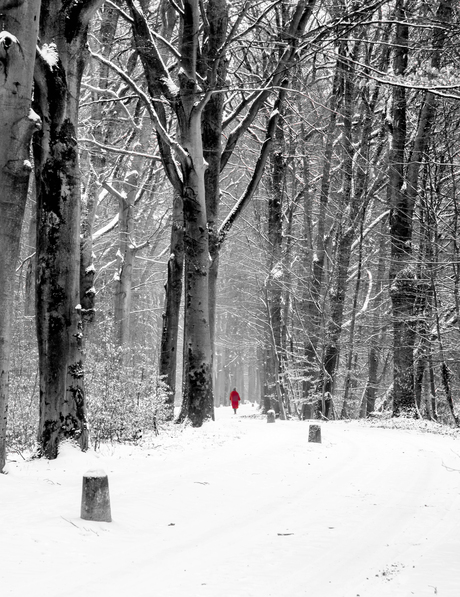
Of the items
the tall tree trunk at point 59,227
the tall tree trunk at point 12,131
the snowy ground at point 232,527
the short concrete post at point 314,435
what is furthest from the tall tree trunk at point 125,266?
the tall tree trunk at point 12,131

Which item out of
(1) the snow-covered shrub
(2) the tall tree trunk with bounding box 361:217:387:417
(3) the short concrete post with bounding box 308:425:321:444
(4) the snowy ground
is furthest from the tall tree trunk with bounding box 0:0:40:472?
(2) the tall tree trunk with bounding box 361:217:387:417

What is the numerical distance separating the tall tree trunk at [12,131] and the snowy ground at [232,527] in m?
1.69

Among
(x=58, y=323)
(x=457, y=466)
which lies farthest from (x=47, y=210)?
(x=457, y=466)

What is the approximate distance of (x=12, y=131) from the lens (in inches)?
247

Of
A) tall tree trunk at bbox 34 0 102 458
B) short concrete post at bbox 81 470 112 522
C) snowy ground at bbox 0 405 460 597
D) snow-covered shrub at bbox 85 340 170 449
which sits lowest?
snowy ground at bbox 0 405 460 597

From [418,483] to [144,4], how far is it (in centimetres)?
1243

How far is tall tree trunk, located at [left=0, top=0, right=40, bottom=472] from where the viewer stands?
6191 mm

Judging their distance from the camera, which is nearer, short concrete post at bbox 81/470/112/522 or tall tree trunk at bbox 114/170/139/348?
short concrete post at bbox 81/470/112/522

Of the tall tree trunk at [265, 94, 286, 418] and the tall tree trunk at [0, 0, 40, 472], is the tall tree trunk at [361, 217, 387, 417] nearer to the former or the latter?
the tall tree trunk at [265, 94, 286, 418]

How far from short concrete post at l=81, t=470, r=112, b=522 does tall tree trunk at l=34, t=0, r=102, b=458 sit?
2.45 metres

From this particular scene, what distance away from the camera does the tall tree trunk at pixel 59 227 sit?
795cm

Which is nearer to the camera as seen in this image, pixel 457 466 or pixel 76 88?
pixel 76 88

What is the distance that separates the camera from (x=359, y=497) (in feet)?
23.8

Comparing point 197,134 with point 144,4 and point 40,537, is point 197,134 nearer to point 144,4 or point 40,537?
point 144,4
